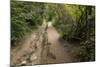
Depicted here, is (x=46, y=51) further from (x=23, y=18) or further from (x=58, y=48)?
(x=23, y=18)

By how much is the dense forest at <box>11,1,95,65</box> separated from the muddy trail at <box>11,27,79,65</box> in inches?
2.6

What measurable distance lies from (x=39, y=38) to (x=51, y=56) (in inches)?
10.8

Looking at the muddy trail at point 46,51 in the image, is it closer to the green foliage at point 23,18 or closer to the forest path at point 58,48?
the forest path at point 58,48

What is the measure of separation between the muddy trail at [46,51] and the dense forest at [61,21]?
0.21 feet

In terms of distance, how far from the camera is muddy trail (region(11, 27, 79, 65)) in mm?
2201

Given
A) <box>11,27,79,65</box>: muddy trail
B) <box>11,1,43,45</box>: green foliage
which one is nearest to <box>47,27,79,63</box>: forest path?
<box>11,27,79,65</box>: muddy trail

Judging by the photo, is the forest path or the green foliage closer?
the green foliage

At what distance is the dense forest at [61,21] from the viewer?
2.20 metres

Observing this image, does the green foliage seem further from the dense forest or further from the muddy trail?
the muddy trail

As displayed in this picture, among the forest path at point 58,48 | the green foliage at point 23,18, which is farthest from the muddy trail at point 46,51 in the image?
the green foliage at point 23,18

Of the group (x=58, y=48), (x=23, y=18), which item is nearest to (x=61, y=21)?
(x=58, y=48)
